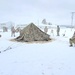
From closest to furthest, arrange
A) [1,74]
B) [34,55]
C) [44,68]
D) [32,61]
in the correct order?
[1,74]
[44,68]
[32,61]
[34,55]

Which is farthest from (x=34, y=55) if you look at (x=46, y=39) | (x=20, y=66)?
(x=46, y=39)

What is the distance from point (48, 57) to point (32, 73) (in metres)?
3.64

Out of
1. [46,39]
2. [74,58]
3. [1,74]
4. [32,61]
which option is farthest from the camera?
[46,39]

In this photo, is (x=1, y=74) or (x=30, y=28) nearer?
(x=1, y=74)

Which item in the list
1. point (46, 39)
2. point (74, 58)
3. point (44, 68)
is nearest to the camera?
point (44, 68)

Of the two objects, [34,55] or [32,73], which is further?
[34,55]

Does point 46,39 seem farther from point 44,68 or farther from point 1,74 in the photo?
point 1,74

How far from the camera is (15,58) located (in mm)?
12625

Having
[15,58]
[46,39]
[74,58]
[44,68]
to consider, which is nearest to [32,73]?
[44,68]

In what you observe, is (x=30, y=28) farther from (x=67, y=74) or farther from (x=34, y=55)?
(x=67, y=74)

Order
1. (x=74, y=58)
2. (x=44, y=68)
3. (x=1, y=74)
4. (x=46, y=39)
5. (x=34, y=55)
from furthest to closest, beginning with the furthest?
1. (x=46, y=39)
2. (x=34, y=55)
3. (x=74, y=58)
4. (x=44, y=68)
5. (x=1, y=74)

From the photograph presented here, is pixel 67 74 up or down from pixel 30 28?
down

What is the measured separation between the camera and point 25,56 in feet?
43.5

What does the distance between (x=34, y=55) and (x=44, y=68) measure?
129 inches
